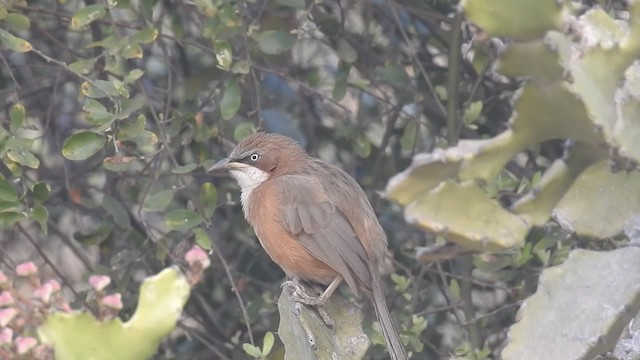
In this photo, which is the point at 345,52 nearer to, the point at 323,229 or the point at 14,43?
the point at 323,229

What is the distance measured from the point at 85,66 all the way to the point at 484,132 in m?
2.41

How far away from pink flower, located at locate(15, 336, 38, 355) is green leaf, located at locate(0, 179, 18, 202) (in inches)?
82.5

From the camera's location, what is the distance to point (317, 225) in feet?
16.7

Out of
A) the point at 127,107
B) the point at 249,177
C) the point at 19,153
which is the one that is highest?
the point at 127,107

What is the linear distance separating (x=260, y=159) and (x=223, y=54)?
2.24 ft

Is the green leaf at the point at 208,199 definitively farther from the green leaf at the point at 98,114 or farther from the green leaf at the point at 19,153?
the green leaf at the point at 19,153

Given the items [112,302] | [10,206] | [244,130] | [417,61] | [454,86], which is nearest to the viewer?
[112,302]

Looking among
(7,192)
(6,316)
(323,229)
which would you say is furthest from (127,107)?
(6,316)

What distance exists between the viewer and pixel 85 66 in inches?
188

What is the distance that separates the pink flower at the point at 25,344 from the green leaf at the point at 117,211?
319cm

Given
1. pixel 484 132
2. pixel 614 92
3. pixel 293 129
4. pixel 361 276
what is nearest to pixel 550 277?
pixel 614 92

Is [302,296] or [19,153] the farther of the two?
[302,296]

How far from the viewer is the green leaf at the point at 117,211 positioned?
5672 millimetres

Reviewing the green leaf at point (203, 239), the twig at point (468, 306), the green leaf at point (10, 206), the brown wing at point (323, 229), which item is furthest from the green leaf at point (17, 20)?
the twig at point (468, 306)
